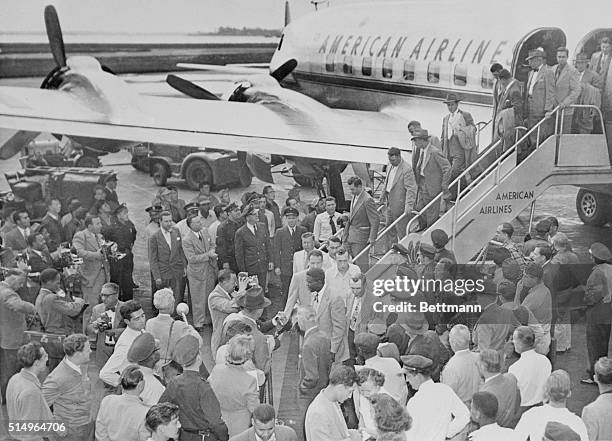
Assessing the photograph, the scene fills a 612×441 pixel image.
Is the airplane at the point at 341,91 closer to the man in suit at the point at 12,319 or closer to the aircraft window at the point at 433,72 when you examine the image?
the aircraft window at the point at 433,72

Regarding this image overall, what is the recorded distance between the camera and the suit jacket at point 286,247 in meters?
6.73

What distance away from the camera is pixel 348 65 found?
22.8 ft

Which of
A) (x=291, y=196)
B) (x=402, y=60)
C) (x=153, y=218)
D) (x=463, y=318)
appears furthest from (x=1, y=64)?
(x=463, y=318)

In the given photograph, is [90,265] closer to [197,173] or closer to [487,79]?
[197,173]

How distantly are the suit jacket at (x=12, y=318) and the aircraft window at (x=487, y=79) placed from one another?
11.6ft

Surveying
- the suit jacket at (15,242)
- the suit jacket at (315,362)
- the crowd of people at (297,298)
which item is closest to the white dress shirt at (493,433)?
the crowd of people at (297,298)

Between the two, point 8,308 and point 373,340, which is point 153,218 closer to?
point 8,308

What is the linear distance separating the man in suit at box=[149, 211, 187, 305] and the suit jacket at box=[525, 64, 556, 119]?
2653 millimetres

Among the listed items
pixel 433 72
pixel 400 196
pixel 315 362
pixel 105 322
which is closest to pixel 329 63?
pixel 433 72

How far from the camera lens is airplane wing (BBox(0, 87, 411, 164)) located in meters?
6.70

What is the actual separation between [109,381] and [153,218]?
123 centimetres

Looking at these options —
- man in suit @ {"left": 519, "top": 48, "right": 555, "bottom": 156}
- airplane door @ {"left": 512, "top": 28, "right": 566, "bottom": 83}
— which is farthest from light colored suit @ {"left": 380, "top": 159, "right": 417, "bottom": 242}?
airplane door @ {"left": 512, "top": 28, "right": 566, "bottom": 83}

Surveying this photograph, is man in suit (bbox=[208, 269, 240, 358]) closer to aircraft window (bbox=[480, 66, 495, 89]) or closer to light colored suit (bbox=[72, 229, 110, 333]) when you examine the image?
light colored suit (bbox=[72, 229, 110, 333])

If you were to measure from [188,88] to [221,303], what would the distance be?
159cm
